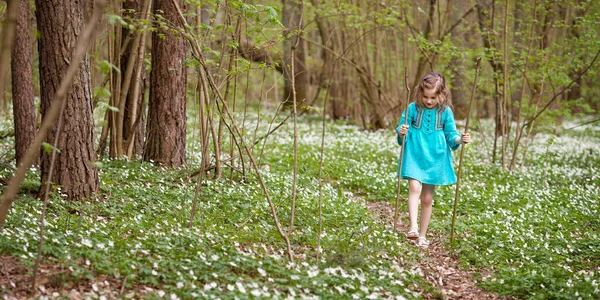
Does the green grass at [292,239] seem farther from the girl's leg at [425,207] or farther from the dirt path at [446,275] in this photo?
the girl's leg at [425,207]

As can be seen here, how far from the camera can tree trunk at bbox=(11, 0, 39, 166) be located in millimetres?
7613

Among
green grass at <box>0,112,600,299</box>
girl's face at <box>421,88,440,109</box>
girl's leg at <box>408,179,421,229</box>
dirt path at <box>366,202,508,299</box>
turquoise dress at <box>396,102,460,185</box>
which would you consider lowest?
dirt path at <box>366,202,508,299</box>

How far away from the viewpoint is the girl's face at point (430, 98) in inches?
249

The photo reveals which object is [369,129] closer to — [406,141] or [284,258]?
[406,141]

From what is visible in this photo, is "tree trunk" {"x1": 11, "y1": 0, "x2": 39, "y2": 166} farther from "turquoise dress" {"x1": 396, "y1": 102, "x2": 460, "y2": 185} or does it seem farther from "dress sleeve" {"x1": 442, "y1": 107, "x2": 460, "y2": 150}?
"dress sleeve" {"x1": 442, "y1": 107, "x2": 460, "y2": 150}

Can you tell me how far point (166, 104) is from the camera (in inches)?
337

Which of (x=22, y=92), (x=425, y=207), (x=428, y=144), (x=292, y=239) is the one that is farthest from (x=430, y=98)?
(x=22, y=92)

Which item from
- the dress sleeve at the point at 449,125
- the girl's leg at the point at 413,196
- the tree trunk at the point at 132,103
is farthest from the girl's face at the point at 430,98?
the tree trunk at the point at 132,103

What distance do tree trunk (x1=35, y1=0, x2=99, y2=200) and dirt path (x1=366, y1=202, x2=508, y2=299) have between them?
365 cm

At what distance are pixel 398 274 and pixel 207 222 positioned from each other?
2.05 metres

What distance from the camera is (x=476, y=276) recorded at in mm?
5527

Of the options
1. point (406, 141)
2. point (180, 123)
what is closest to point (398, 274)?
point (406, 141)

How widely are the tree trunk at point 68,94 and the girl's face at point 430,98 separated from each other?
3.62 meters

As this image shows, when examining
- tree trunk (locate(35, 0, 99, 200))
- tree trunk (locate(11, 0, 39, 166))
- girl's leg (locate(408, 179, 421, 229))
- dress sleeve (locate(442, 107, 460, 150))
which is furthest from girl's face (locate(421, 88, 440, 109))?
tree trunk (locate(11, 0, 39, 166))
